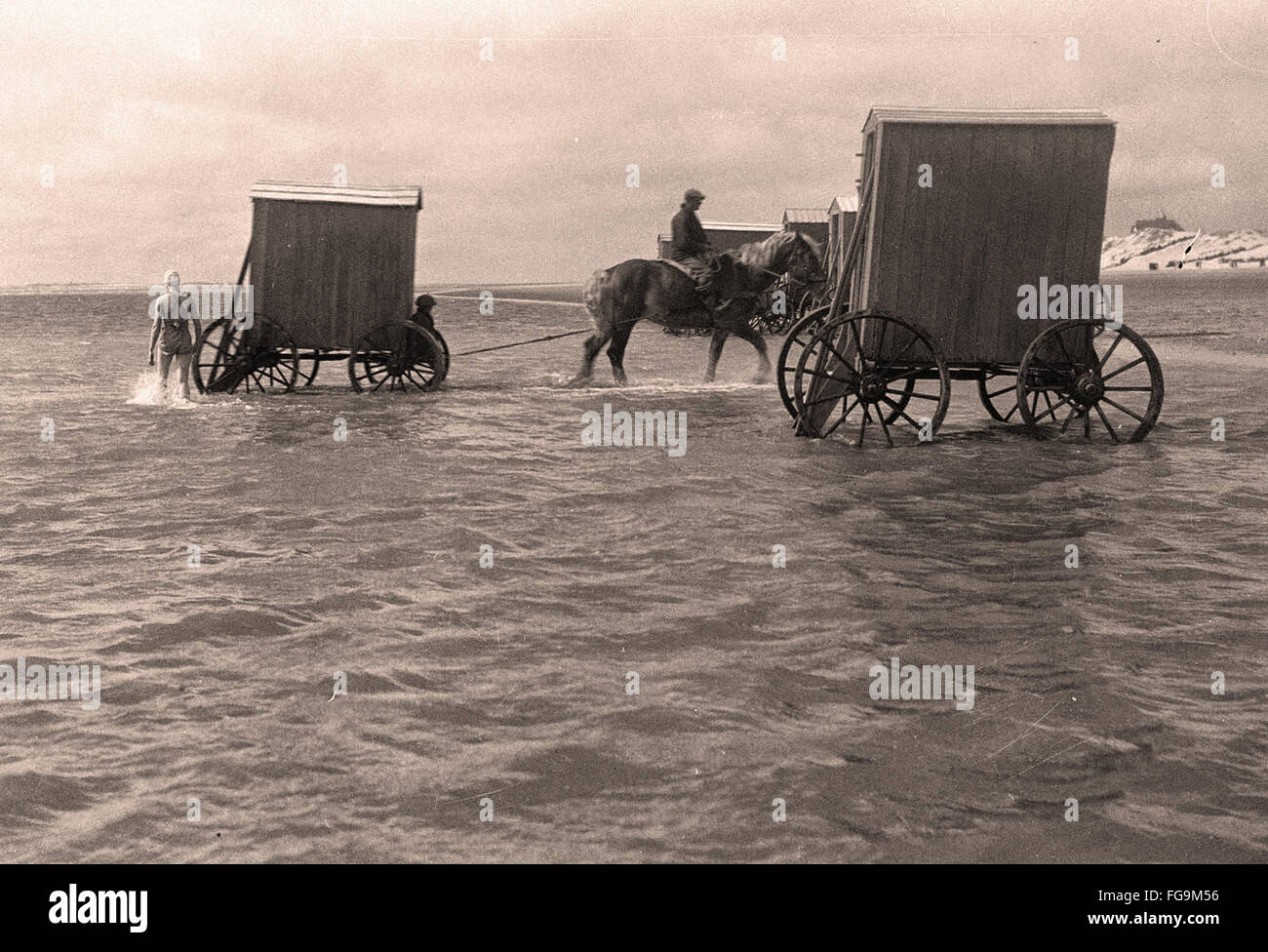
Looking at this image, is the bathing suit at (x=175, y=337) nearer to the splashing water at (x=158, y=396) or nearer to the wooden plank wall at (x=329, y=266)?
the splashing water at (x=158, y=396)

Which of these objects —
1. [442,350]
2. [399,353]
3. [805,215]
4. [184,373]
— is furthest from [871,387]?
[805,215]

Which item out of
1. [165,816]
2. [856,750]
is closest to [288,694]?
[165,816]

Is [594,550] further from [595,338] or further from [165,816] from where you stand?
[595,338]

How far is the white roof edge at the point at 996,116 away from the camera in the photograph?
1192 centimetres

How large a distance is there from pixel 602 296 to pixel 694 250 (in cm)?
146

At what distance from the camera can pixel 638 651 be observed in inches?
239

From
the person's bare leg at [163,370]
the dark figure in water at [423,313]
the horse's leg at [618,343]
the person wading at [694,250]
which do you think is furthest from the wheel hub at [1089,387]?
the person's bare leg at [163,370]

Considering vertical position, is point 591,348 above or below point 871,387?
above
